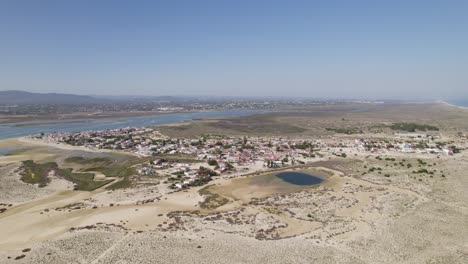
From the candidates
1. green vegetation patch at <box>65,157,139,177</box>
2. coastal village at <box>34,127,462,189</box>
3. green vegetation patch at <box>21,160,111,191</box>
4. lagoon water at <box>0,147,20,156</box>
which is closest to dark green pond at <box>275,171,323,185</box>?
coastal village at <box>34,127,462,189</box>

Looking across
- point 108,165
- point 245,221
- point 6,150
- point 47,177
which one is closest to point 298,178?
point 245,221

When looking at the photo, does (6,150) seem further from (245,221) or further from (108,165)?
(245,221)

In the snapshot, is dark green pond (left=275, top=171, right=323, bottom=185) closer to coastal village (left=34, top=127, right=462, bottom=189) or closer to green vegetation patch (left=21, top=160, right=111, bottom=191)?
coastal village (left=34, top=127, right=462, bottom=189)

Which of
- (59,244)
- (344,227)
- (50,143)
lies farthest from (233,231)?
(50,143)

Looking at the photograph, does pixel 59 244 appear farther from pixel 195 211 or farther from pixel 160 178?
pixel 160 178

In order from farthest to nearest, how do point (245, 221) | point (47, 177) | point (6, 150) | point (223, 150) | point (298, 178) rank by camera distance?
point (6, 150)
point (223, 150)
point (47, 177)
point (298, 178)
point (245, 221)

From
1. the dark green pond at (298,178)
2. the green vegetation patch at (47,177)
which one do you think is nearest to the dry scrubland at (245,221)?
the green vegetation patch at (47,177)
